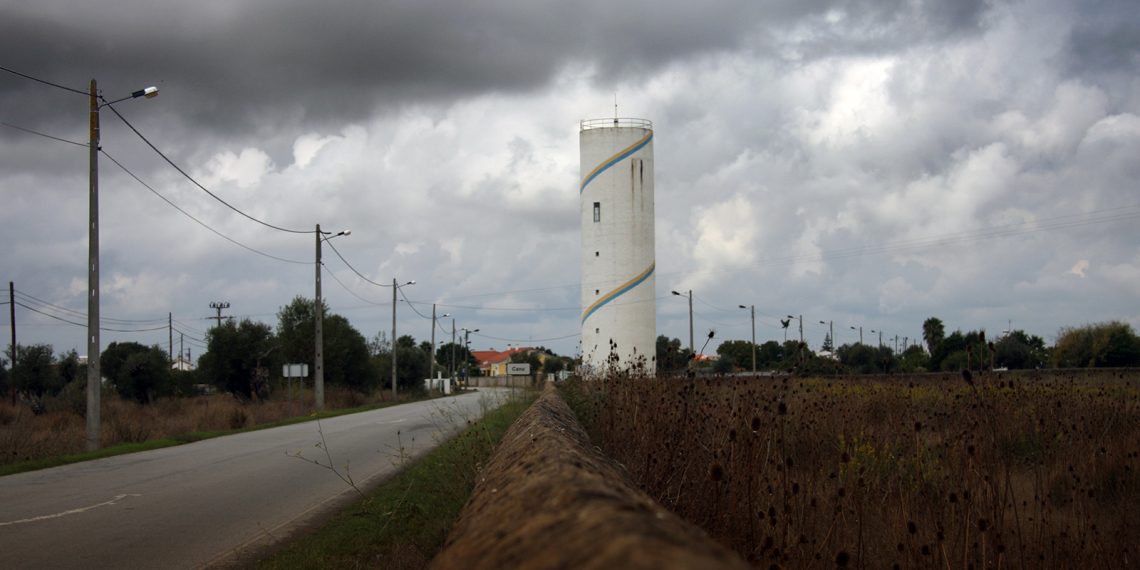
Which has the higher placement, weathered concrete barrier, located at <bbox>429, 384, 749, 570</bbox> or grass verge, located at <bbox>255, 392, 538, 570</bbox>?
weathered concrete barrier, located at <bbox>429, 384, 749, 570</bbox>

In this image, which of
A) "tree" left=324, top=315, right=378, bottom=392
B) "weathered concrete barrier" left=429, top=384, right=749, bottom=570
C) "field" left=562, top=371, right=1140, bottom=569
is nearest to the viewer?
"weathered concrete barrier" left=429, top=384, right=749, bottom=570

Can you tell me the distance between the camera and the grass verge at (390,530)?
248 inches

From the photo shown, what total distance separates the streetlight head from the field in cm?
1369

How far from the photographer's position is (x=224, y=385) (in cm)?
4638

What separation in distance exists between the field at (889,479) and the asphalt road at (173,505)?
360cm

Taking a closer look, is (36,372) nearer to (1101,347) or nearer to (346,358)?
(346,358)

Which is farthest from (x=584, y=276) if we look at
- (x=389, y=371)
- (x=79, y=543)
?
(x=79, y=543)

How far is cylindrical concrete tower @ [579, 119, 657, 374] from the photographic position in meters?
43.3

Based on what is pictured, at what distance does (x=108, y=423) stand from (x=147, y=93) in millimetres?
9097

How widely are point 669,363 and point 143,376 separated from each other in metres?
51.6

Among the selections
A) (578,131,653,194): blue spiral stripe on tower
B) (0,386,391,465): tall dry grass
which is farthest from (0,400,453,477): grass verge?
(578,131,653,194): blue spiral stripe on tower

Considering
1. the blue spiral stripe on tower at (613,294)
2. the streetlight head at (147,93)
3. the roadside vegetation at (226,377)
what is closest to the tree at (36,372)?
the roadside vegetation at (226,377)

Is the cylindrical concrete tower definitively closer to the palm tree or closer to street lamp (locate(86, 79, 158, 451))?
street lamp (locate(86, 79, 158, 451))

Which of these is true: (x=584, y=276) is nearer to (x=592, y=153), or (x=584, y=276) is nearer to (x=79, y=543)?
(x=592, y=153)
